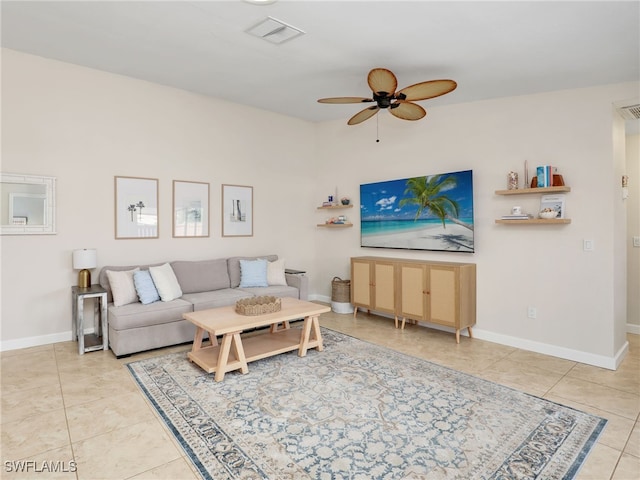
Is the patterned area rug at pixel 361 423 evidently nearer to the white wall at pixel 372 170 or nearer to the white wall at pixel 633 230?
the white wall at pixel 372 170

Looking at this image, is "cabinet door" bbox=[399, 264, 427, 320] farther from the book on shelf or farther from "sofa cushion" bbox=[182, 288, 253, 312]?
"sofa cushion" bbox=[182, 288, 253, 312]

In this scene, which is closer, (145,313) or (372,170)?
(145,313)

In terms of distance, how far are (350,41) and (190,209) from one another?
2.96 metres

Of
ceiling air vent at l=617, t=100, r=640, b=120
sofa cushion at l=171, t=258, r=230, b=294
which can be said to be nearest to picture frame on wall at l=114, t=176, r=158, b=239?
sofa cushion at l=171, t=258, r=230, b=294

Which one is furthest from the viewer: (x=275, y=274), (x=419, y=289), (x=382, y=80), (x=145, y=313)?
(x=275, y=274)

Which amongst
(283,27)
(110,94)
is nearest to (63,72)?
(110,94)

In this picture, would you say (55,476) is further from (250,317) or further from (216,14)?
(216,14)

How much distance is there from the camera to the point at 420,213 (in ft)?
15.7

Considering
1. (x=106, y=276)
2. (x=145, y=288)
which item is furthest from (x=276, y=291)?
(x=106, y=276)

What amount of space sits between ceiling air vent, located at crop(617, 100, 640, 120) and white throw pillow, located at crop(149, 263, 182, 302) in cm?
486

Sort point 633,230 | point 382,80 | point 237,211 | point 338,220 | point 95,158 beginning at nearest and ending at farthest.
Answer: point 382,80
point 95,158
point 633,230
point 237,211
point 338,220

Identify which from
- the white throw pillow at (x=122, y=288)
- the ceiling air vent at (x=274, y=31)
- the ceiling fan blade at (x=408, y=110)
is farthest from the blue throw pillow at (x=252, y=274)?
the ceiling air vent at (x=274, y=31)

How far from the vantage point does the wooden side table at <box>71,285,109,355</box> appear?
3607 millimetres

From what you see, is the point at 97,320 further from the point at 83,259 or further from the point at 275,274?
the point at 275,274
